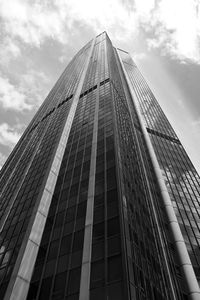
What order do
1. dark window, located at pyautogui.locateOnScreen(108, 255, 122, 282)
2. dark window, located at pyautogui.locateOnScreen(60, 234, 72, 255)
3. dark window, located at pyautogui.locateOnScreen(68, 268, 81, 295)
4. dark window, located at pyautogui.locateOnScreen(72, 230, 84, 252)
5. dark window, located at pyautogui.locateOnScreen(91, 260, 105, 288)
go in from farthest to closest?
dark window, located at pyautogui.locateOnScreen(60, 234, 72, 255), dark window, located at pyautogui.locateOnScreen(72, 230, 84, 252), dark window, located at pyautogui.locateOnScreen(68, 268, 81, 295), dark window, located at pyautogui.locateOnScreen(91, 260, 105, 288), dark window, located at pyautogui.locateOnScreen(108, 255, 122, 282)

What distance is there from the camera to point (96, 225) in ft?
90.8

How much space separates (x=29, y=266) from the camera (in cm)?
2678

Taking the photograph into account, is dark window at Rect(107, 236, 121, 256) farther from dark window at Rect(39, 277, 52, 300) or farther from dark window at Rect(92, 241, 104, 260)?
dark window at Rect(39, 277, 52, 300)

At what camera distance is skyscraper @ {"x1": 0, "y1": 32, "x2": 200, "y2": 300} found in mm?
23141

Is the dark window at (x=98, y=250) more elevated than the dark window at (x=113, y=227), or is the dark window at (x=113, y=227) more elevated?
the dark window at (x=113, y=227)

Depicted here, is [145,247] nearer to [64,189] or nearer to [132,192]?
[132,192]

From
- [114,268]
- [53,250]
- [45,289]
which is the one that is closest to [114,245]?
[114,268]

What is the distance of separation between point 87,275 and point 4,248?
42.5ft

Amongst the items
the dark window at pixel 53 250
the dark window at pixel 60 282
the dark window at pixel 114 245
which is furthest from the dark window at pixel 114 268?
the dark window at pixel 53 250

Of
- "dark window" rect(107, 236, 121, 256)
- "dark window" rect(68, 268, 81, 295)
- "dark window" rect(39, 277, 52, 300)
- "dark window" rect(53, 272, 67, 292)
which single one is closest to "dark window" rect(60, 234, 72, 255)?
"dark window" rect(53, 272, 67, 292)

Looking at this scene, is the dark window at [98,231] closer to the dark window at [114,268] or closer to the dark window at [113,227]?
the dark window at [113,227]

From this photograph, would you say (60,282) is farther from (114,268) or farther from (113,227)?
(113,227)

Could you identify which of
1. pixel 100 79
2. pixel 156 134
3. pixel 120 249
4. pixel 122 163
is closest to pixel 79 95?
pixel 100 79

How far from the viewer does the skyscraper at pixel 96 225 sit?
75.9ft
